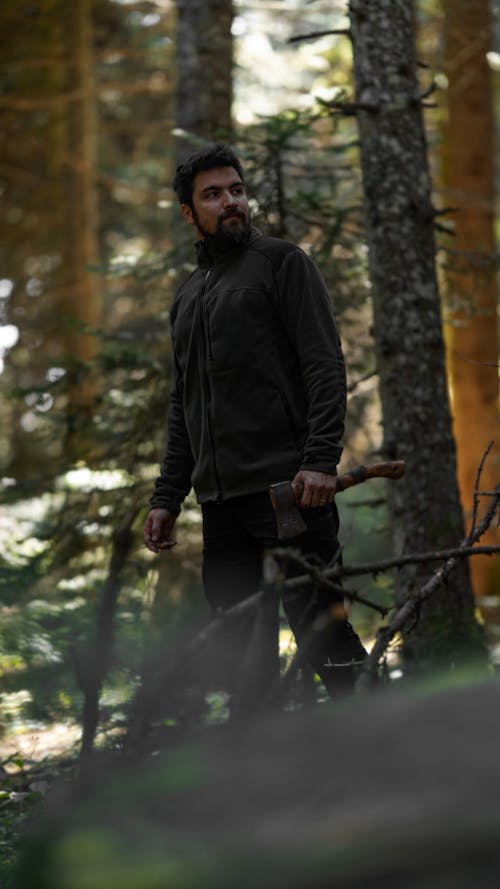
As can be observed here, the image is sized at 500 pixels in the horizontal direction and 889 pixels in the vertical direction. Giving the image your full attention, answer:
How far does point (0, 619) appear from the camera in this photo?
5.56m

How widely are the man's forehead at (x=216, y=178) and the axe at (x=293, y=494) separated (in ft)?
4.50

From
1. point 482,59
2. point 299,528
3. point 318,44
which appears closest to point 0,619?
point 299,528

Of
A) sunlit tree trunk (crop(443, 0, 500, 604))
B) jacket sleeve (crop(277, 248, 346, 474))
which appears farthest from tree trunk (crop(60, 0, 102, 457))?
jacket sleeve (crop(277, 248, 346, 474))

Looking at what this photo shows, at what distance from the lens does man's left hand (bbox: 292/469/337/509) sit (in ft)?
12.2

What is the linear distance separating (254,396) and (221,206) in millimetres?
857

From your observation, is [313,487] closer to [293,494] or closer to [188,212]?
[293,494]

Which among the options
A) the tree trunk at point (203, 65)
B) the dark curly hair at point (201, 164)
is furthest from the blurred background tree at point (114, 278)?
the dark curly hair at point (201, 164)

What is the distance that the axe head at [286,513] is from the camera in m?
3.76

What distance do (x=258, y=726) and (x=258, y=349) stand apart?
7.75 ft

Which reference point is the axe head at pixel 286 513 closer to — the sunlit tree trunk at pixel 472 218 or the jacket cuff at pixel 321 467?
the jacket cuff at pixel 321 467

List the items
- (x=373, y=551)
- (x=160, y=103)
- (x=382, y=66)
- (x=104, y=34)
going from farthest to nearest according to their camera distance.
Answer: (x=160, y=103)
(x=104, y=34)
(x=373, y=551)
(x=382, y=66)

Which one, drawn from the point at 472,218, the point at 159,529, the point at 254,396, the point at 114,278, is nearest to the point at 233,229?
the point at 254,396

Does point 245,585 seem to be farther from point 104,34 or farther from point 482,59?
point 104,34

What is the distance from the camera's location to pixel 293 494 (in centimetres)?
376
